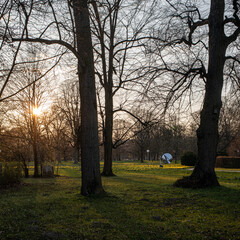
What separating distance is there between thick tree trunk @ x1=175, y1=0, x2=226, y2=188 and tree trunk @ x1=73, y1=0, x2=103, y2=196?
3.71 metres

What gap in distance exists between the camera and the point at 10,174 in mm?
9625

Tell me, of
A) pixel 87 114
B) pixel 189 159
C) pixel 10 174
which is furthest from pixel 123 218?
pixel 189 159

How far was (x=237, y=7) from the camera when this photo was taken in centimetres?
807

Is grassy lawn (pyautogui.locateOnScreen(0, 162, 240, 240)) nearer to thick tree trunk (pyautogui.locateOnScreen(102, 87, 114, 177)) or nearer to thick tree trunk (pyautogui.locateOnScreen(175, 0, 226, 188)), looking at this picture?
thick tree trunk (pyautogui.locateOnScreen(175, 0, 226, 188))

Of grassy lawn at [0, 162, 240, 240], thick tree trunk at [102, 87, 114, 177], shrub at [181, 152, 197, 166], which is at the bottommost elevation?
shrub at [181, 152, 197, 166]

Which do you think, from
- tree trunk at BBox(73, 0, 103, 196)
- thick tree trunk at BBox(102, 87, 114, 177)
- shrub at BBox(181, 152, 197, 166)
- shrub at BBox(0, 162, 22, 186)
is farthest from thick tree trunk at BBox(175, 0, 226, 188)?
shrub at BBox(181, 152, 197, 166)

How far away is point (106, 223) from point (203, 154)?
5.39 metres

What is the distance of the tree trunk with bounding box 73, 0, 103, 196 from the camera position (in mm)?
6617

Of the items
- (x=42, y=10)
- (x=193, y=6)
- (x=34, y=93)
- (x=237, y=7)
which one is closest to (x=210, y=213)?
(x=42, y=10)

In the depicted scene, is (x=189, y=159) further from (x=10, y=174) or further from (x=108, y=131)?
(x=10, y=174)

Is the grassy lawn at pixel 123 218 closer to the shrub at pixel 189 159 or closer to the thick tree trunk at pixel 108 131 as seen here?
the thick tree trunk at pixel 108 131

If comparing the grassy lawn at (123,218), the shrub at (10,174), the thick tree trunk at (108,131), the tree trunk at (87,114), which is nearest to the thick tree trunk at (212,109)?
the grassy lawn at (123,218)

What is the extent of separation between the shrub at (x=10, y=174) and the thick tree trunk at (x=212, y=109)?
7059 millimetres

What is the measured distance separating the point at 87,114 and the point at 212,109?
15.1ft
